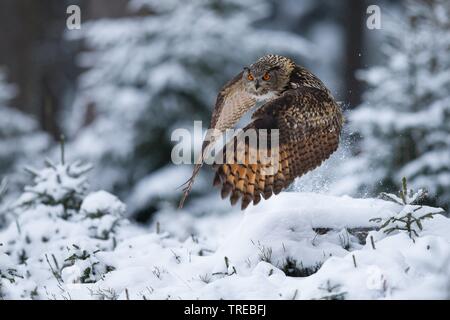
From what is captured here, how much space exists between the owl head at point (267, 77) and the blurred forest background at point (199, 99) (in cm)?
72

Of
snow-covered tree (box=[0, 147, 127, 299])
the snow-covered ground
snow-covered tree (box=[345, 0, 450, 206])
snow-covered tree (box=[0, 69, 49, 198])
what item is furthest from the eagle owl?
snow-covered tree (box=[0, 69, 49, 198])

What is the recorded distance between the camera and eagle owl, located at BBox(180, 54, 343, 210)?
4102 millimetres

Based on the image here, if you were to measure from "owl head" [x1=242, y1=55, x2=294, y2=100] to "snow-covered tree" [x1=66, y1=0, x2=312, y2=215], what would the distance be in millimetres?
5485

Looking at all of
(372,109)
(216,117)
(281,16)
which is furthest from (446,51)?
(281,16)

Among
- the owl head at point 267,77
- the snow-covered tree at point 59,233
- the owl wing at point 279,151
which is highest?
the owl head at point 267,77

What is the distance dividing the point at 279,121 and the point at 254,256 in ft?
2.80

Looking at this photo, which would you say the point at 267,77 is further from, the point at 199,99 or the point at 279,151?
the point at 199,99

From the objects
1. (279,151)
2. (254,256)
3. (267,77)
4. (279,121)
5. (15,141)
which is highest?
(267,77)

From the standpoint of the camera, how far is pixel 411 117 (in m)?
7.79

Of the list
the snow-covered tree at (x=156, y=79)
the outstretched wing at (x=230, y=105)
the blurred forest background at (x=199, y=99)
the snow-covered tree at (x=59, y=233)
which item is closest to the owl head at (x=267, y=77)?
the outstretched wing at (x=230, y=105)

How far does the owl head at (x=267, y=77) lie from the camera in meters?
4.70

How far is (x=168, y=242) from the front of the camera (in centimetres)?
539

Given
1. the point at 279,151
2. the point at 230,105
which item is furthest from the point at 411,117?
the point at 279,151

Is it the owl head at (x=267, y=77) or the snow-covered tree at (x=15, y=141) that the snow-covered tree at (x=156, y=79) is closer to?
the snow-covered tree at (x=15, y=141)
